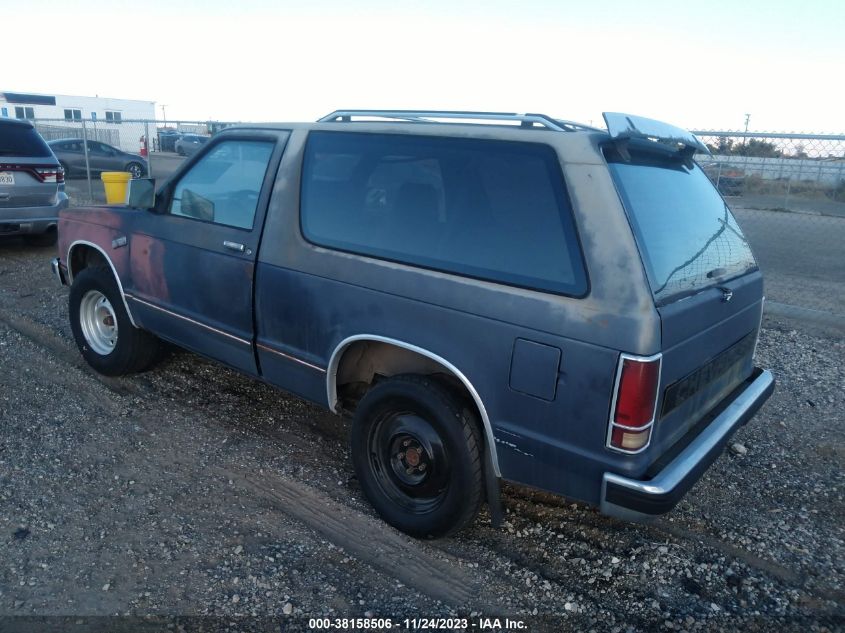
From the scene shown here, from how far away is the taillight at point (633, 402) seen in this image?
7.73 ft

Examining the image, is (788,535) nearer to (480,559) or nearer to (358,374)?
(480,559)

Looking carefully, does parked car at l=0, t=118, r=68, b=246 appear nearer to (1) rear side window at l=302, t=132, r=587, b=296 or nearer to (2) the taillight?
(1) rear side window at l=302, t=132, r=587, b=296

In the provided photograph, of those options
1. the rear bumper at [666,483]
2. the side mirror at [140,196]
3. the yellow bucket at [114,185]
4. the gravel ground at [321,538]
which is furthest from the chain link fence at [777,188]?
the rear bumper at [666,483]

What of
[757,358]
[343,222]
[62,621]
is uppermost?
[343,222]

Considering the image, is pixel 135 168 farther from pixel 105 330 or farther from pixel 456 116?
pixel 456 116

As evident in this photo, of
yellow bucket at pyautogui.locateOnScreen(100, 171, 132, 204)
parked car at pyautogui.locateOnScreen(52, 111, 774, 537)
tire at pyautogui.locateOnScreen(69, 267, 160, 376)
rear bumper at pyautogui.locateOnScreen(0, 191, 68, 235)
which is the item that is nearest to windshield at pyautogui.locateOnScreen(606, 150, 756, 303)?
parked car at pyautogui.locateOnScreen(52, 111, 774, 537)

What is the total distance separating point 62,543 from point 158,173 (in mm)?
15976

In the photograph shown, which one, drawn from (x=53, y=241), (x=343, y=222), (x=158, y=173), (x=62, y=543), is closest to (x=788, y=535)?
(x=343, y=222)

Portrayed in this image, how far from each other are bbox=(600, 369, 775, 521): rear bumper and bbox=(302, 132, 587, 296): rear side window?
0.77 metres

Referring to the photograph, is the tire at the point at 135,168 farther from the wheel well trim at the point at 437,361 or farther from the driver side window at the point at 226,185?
the wheel well trim at the point at 437,361

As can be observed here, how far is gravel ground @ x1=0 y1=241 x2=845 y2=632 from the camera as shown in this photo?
9.00 feet

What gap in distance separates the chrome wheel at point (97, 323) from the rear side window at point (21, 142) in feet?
15.2

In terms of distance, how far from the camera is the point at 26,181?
8375mm

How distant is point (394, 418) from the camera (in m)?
3.17
